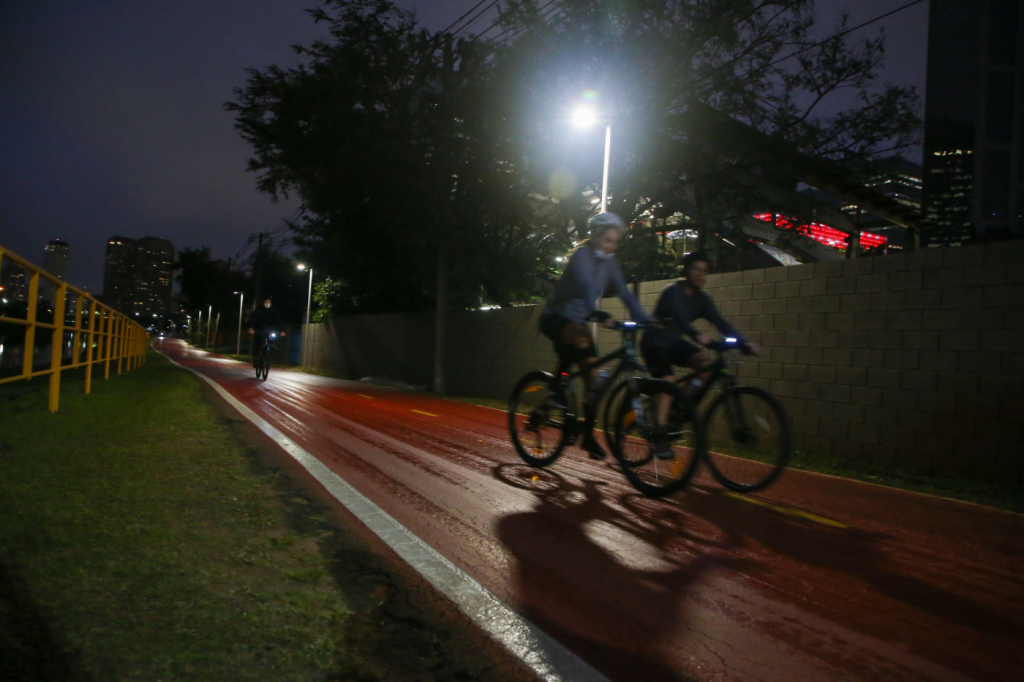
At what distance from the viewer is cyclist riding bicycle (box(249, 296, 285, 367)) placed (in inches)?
644

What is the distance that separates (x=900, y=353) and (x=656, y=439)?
4111mm

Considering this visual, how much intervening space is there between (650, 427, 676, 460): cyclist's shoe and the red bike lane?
12.7 inches

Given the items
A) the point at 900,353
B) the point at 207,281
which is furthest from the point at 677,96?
the point at 207,281

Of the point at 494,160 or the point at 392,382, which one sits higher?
the point at 494,160

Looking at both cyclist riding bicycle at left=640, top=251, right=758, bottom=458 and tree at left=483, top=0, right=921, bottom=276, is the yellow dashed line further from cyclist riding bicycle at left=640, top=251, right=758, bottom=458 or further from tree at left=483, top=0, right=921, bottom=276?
tree at left=483, top=0, right=921, bottom=276

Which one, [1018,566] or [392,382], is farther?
[392,382]

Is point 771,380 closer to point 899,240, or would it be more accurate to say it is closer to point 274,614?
point 274,614

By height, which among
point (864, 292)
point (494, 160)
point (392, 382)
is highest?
point (494, 160)

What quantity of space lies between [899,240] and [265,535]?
1507 inches

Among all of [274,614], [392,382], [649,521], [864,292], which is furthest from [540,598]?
[392,382]

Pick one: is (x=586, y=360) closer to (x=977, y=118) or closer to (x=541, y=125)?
(x=541, y=125)

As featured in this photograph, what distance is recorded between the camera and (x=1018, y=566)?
3555 millimetres

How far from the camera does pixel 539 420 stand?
559cm

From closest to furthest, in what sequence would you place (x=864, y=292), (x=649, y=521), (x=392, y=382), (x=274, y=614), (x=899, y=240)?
(x=274, y=614)
(x=649, y=521)
(x=864, y=292)
(x=392, y=382)
(x=899, y=240)
